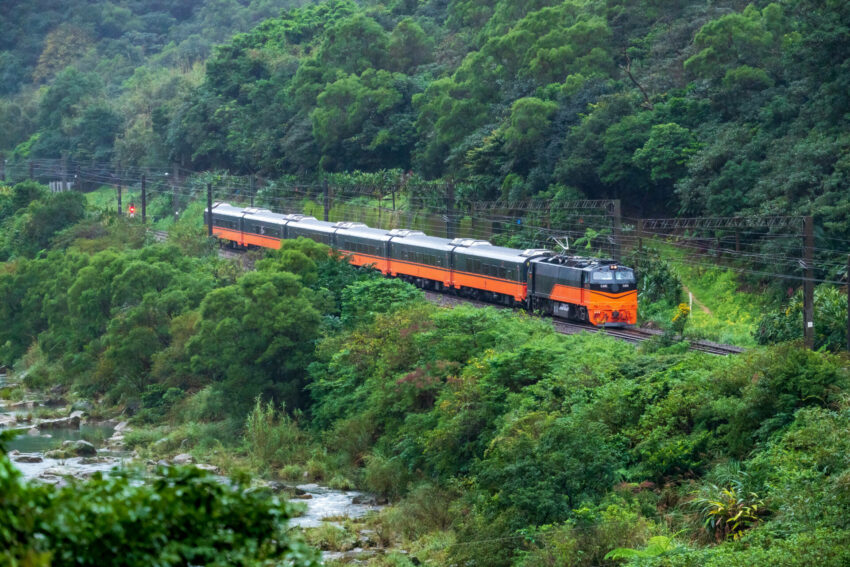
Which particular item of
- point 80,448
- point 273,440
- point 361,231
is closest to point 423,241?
point 361,231

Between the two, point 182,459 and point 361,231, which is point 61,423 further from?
point 361,231

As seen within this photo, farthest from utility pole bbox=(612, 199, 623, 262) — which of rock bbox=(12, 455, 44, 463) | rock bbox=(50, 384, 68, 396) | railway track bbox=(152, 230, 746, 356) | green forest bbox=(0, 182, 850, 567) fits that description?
rock bbox=(50, 384, 68, 396)

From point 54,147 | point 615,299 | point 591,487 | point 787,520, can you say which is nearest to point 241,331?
point 615,299

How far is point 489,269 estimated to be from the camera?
133 ft

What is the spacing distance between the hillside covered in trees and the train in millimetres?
7855

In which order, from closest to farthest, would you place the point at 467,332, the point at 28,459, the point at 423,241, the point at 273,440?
the point at 467,332, the point at 28,459, the point at 273,440, the point at 423,241

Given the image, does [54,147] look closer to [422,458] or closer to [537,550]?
[422,458]

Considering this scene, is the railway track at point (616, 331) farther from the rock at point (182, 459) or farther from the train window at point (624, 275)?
the rock at point (182, 459)

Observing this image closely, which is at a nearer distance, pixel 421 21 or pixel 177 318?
pixel 177 318

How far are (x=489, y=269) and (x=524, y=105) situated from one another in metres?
15.0

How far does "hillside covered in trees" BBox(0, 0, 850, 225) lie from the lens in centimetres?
4150

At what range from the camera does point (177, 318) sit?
40812 millimetres

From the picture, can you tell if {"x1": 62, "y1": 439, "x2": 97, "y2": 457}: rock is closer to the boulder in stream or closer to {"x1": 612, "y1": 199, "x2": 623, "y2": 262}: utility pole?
the boulder in stream

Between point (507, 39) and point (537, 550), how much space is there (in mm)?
43602
